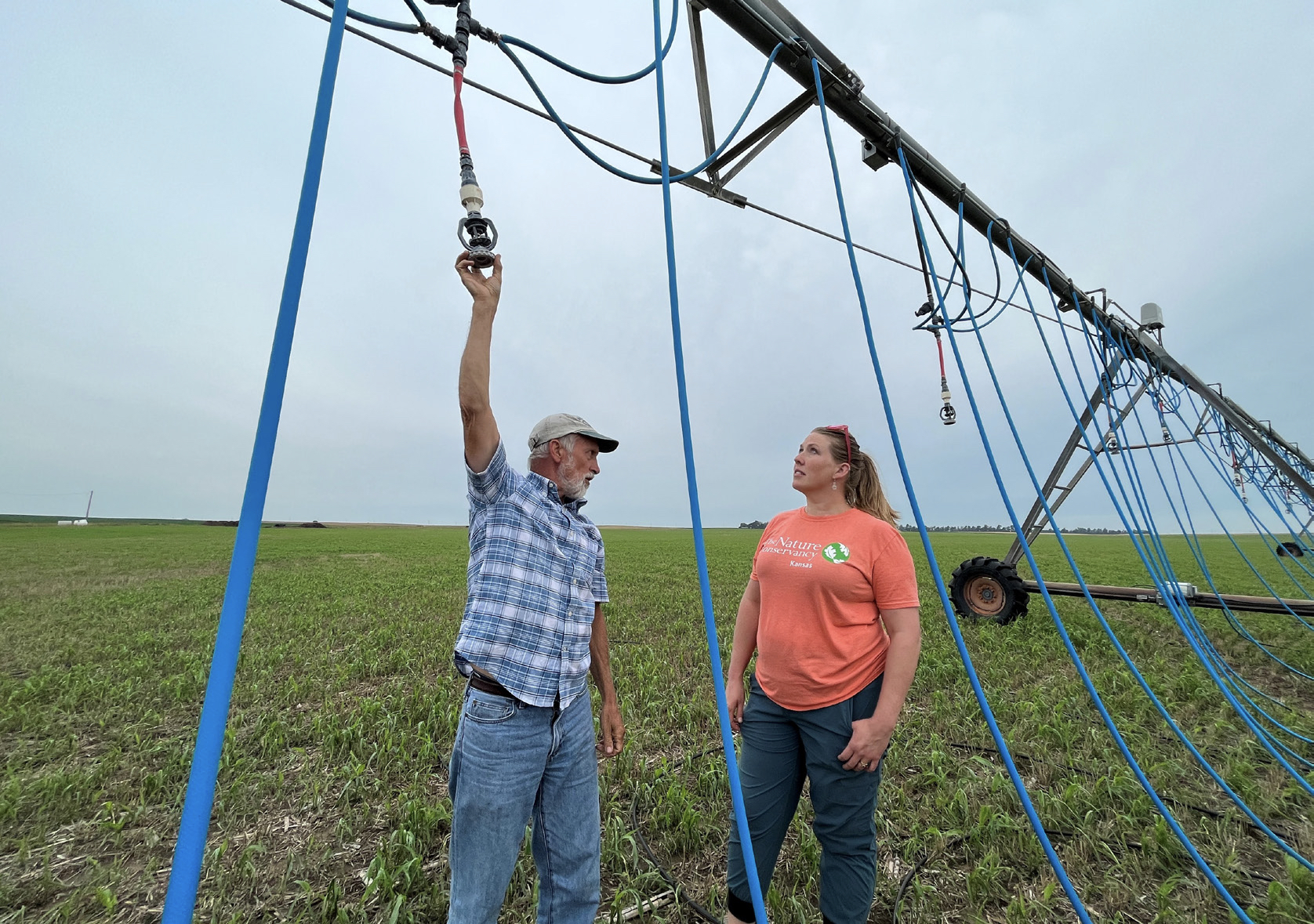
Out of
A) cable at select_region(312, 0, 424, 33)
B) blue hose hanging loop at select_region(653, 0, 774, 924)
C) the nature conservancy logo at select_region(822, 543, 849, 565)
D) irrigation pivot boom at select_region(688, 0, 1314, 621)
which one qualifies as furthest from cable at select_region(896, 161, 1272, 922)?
cable at select_region(312, 0, 424, 33)

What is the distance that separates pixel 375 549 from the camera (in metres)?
31.7

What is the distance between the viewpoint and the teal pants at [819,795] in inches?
81.1

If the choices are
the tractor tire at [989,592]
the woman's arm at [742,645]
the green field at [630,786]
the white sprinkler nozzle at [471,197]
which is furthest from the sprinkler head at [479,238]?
the tractor tire at [989,592]

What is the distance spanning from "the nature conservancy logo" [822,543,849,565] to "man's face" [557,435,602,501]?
0.97 m

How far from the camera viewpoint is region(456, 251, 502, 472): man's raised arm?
1631 millimetres

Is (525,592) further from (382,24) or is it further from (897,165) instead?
(897,165)

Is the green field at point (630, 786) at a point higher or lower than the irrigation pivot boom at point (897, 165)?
lower

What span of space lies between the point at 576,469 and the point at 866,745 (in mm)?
1429

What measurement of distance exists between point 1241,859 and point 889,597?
9.30 ft

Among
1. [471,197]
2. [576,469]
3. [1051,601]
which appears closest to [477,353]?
[471,197]

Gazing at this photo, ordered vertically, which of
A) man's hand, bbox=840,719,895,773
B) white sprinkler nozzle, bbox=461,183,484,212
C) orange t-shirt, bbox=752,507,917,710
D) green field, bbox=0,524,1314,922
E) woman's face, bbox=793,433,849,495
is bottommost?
green field, bbox=0,524,1314,922

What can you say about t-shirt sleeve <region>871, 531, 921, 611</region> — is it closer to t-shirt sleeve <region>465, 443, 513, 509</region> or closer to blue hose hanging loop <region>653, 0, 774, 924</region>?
blue hose hanging loop <region>653, 0, 774, 924</region>

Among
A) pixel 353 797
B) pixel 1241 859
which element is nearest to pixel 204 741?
pixel 353 797

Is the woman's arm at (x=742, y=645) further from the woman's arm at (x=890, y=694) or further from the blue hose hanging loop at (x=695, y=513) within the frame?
the blue hose hanging loop at (x=695, y=513)
